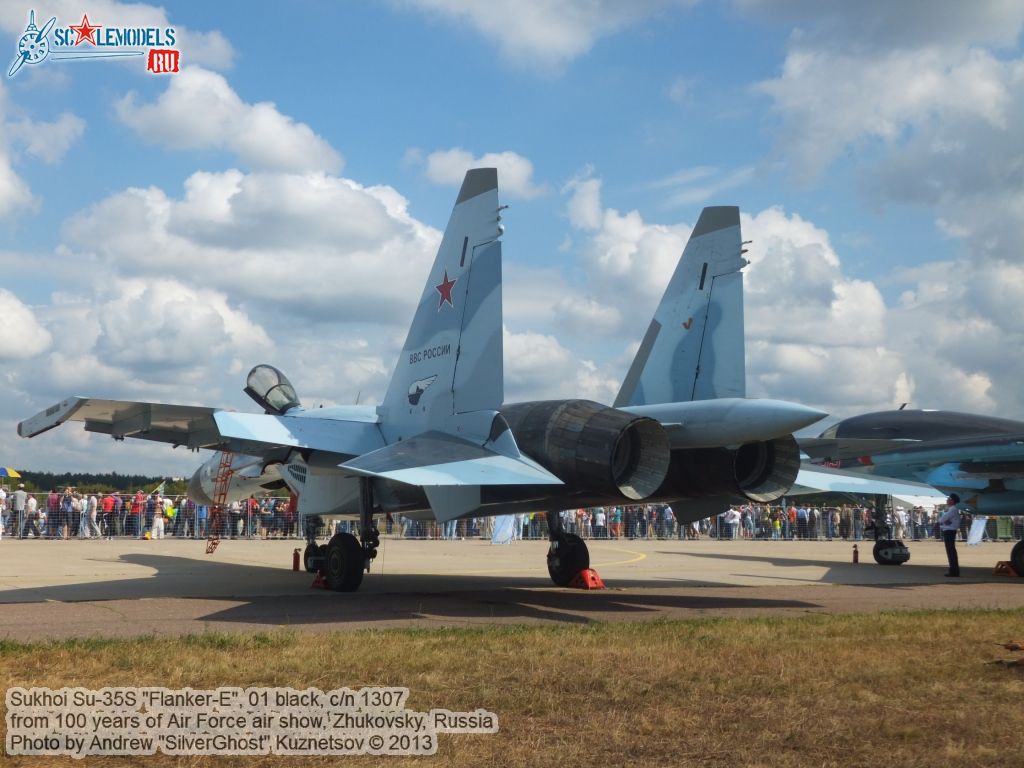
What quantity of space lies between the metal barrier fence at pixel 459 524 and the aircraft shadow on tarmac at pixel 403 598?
962 cm

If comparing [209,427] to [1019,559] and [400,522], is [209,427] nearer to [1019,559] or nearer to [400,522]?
[1019,559]

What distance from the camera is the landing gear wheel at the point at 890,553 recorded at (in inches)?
798

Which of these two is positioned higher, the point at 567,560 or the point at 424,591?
the point at 567,560

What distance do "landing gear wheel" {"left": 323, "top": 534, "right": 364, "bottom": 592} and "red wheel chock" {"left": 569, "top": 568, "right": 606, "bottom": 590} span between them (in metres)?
3.15

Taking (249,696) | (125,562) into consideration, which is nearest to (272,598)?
(249,696)

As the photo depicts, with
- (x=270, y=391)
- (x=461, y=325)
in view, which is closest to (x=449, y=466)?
(x=461, y=325)

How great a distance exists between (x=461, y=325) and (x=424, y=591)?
12.7ft

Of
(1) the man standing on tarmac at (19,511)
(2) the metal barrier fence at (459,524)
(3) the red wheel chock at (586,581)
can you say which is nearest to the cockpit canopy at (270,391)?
(3) the red wheel chock at (586,581)

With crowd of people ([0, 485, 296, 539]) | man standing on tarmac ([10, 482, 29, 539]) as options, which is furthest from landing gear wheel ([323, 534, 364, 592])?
man standing on tarmac ([10, 482, 29, 539])

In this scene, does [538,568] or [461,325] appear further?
[538,568]

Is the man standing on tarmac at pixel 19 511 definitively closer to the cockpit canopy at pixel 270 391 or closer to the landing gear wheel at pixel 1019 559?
the cockpit canopy at pixel 270 391

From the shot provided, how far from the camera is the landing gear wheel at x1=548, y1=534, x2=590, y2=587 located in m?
14.0

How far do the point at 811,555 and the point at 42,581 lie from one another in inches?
703

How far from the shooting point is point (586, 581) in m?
13.7
